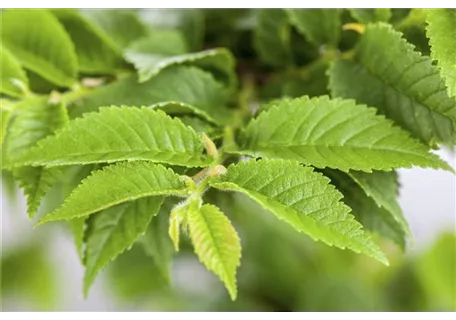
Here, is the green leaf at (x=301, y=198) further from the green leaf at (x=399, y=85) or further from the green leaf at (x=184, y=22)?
the green leaf at (x=184, y=22)

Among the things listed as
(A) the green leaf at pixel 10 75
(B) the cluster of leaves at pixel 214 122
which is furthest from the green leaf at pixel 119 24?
(A) the green leaf at pixel 10 75

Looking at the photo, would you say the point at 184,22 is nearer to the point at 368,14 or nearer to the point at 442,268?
the point at 368,14

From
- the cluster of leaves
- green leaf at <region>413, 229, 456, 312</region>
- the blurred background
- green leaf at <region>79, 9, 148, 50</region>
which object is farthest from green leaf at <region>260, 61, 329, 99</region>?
green leaf at <region>413, 229, 456, 312</region>

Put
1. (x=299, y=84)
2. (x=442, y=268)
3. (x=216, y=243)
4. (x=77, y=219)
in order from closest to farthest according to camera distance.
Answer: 1. (x=216, y=243)
2. (x=77, y=219)
3. (x=299, y=84)
4. (x=442, y=268)

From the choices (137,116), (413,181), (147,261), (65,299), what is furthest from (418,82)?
(65,299)

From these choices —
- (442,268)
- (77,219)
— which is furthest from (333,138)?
(442,268)
